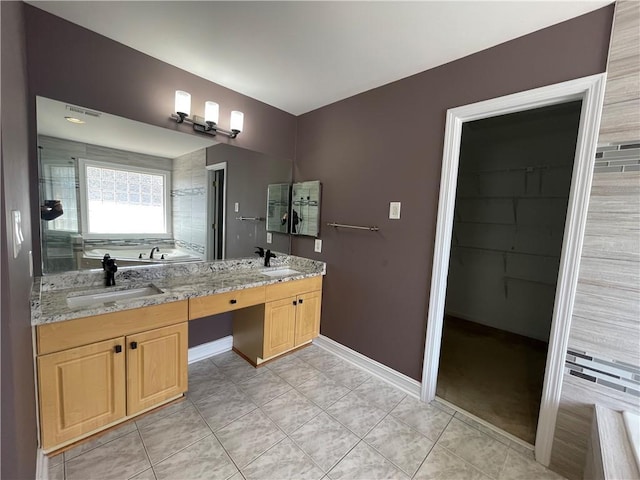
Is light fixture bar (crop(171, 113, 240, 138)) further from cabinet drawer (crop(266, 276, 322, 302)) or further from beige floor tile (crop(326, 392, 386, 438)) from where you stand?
beige floor tile (crop(326, 392, 386, 438))

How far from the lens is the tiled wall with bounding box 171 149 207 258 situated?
2.15 metres

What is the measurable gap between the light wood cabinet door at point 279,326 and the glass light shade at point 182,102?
1633mm

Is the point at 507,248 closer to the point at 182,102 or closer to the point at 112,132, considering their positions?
the point at 182,102

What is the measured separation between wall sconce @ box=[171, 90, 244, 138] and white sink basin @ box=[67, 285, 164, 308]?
1273mm

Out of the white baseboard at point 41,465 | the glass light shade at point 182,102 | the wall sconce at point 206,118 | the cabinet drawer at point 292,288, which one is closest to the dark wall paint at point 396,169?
the cabinet drawer at point 292,288

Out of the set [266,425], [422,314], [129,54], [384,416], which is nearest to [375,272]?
[422,314]

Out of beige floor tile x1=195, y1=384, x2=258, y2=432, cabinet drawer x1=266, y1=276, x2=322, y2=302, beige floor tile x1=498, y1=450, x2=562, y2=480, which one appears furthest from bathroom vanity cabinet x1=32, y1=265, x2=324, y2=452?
beige floor tile x1=498, y1=450, x2=562, y2=480

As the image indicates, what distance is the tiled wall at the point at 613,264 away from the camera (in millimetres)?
1234

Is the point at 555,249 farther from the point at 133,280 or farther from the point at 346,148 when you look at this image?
the point at 133,280

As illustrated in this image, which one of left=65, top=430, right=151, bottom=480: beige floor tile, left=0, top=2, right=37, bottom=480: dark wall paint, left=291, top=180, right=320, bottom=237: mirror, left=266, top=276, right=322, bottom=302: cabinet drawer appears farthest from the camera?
left=291, top=180, right=320, bottom=237: mirror

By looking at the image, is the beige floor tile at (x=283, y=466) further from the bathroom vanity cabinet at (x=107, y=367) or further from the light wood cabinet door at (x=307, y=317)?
the light wood cabinet door at (x=307, y=317)

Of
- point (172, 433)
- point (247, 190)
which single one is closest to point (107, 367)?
point (172, 433)

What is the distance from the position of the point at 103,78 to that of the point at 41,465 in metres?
2.19

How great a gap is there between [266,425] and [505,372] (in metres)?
2.16
